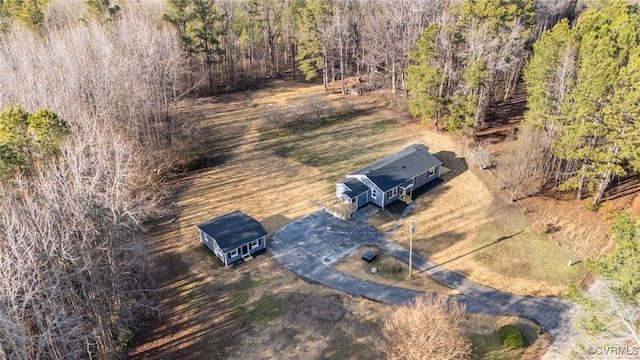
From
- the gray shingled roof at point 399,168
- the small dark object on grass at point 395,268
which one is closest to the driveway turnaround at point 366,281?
the small dark object on grass at point 395,268

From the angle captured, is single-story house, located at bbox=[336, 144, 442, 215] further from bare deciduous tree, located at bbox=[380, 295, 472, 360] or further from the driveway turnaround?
bare deciduous tree, located at bbox=[380, 295, 472, 360]

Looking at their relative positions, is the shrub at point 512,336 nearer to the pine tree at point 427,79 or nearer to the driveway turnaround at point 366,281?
the driveway turnaround at point 366,281

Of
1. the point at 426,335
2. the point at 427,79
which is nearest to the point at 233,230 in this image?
the point at 426,335

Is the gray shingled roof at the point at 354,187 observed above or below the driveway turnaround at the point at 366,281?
above

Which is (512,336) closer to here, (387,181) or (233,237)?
(387,181)

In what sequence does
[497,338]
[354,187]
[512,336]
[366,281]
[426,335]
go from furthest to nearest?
[354,187] < [366,281] < [497,338] < [512,336] < [426,335]

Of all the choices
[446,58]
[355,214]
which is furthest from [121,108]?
[446,58]
